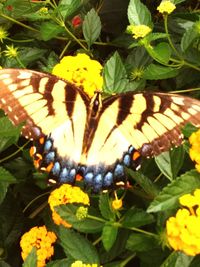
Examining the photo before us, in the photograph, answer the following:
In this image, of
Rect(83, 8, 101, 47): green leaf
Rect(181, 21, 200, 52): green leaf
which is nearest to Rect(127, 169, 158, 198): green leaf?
Rect(181, 21, 200, 52): green leaf

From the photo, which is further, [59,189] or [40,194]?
[40,194]

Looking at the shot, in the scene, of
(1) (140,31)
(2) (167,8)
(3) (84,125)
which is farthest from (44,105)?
(2) (167,8)

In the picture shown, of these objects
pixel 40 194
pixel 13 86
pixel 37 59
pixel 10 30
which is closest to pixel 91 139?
pixel 13 86

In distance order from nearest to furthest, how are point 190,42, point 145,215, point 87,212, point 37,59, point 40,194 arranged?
point 145,215 → point 87,212 → point 190,42 → point 40,194 → point 37,59

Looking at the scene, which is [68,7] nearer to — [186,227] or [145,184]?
[145,184]

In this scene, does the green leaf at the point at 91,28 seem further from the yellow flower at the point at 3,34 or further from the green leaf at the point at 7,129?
the green leaf at the point at 7,129

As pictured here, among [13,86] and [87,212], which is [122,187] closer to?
[87,212]

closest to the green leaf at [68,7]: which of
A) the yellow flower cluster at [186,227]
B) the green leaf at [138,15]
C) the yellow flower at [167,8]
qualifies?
the green leaf at [138,15]

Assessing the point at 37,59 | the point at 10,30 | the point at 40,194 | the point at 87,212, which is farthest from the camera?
the point at 10,30
